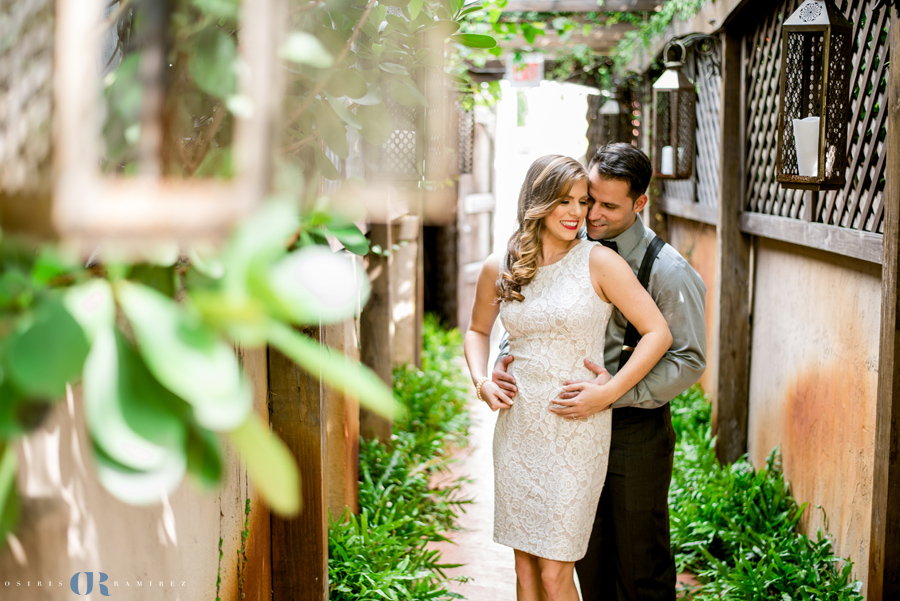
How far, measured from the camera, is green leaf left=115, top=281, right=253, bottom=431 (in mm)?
489

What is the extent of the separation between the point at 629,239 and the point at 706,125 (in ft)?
10.9

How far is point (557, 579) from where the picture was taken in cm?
227

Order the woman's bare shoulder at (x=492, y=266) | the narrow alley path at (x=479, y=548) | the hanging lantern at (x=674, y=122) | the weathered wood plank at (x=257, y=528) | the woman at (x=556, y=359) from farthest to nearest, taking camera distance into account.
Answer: the hanging lantern at (x=674, y=122) < the narrow alley path at (x=479, y=548) < the woman's bare shoulder at (x=492, y=266) < the woman at (x=556, y=359) < the weathered wood plank at (x=257, y=528)

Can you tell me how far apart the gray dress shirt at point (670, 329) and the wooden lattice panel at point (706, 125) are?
110 inches

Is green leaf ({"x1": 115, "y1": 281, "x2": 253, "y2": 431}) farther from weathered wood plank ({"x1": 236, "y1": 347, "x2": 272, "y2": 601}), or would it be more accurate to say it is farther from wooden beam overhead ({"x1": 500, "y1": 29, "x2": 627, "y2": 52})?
wooden beam overhead ({"x1": 500, "y1": 29, "x2": 627, "y2": 52})

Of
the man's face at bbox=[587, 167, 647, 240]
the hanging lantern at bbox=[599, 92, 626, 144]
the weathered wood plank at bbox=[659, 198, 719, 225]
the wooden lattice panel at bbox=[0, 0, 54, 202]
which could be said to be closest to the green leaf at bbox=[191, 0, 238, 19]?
the wooden lattice panel at bbox=[0, 0, 54, 202]

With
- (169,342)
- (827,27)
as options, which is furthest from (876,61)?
(169,342)

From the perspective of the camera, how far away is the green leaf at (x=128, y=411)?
1.68 feet

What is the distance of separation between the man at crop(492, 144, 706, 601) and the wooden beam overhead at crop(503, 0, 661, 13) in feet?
13.6

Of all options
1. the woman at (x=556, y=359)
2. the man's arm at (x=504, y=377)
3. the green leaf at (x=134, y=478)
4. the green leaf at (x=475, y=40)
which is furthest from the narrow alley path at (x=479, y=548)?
the green leaf at (x=134, y=478)

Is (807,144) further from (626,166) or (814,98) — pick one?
(626,166)

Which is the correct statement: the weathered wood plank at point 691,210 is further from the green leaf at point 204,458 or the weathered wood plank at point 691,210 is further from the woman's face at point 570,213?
the green leaf at point 204,458

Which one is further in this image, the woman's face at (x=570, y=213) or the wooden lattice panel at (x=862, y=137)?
the wooden lattice panel at (x=862, y=137)

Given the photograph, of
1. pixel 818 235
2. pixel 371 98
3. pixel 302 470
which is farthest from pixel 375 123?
pixel 818 235
